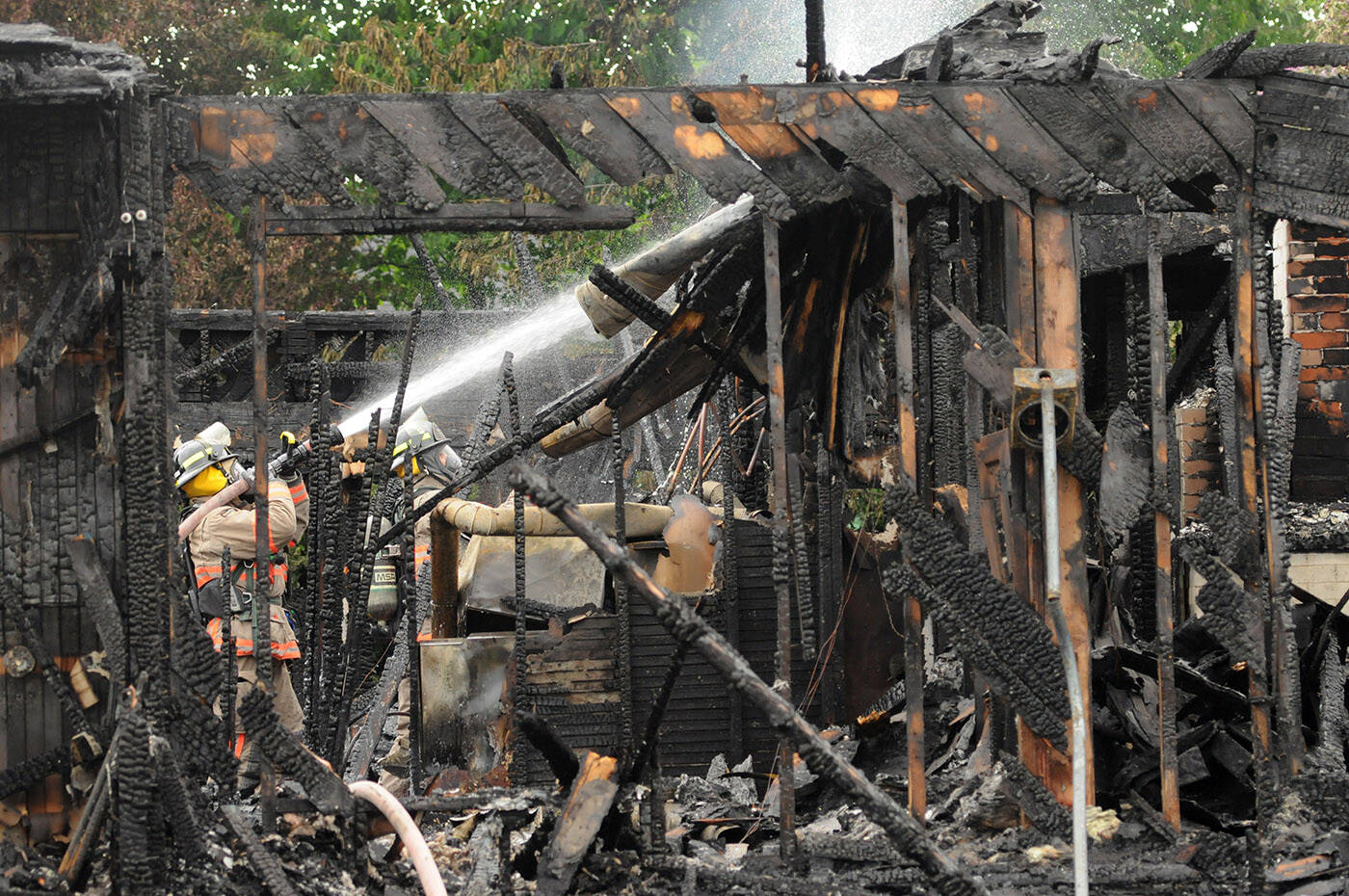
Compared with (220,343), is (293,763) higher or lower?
lower

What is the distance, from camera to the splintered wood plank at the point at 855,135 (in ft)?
19.9

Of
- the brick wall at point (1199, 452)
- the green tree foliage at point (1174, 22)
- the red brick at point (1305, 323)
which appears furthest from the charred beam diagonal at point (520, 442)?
the green tree foliage at point (1174, 22)

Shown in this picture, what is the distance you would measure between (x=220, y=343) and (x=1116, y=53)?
15.5 metres

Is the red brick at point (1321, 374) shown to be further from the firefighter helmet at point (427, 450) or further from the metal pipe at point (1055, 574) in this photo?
the firefighter helmet at point (427, 450)

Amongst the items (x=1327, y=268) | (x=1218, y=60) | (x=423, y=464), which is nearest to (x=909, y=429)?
(x=1218, y=60)

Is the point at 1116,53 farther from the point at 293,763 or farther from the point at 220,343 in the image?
the point at 293,763

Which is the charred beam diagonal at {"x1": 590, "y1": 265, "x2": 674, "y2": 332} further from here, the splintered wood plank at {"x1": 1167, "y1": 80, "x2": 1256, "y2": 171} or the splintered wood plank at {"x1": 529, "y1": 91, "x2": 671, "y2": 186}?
the splintered wood plank at {"x1": 1167, "y1": 80, "x2": 1256, "y2": 171}

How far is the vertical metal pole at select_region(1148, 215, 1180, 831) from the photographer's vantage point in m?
6.20

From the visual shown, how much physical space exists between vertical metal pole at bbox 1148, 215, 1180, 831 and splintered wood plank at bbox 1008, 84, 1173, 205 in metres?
0.19

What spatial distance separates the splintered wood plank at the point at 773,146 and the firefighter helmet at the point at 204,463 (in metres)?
5.98

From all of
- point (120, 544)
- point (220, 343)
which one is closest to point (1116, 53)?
point (220, 343)

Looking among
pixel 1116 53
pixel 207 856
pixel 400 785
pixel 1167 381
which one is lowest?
pixel 400 785

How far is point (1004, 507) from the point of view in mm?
6402

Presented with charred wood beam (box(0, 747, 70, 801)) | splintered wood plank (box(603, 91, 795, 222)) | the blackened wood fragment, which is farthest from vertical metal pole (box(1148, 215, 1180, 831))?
charred wood beam (box(0, 747, 70, 801))
